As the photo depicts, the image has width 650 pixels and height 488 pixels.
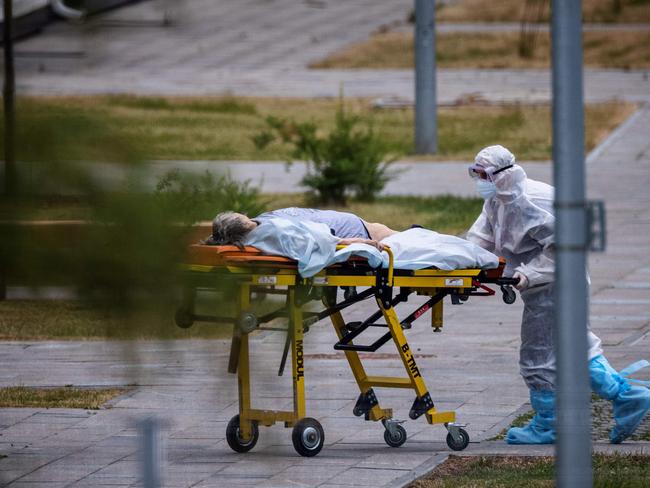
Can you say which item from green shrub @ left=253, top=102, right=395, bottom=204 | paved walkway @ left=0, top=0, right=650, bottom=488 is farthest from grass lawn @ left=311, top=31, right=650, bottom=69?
green shrub @ left=253, top=102, right=395, bottom=204

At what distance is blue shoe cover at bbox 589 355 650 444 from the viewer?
6469 millimetres

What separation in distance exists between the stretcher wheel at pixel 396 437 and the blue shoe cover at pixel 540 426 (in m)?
0.56

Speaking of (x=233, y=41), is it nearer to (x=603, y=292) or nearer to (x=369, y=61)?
(x=369, y=61)

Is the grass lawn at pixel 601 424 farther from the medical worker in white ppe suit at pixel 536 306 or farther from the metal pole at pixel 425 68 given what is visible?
the metal pole at pixel 425 68

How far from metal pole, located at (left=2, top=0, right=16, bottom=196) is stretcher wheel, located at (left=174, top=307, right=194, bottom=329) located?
0.27 metres

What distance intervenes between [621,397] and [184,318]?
5.19m

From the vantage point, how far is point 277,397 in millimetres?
1931

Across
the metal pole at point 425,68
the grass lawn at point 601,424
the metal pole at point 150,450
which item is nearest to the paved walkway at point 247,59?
the metal pole at point 150,450

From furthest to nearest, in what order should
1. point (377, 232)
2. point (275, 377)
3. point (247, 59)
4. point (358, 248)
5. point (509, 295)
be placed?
1. point (247, 59)
2. point (377, 232)
3. point (509, 295)
4. point (358, 248)
5. point (275, 377)

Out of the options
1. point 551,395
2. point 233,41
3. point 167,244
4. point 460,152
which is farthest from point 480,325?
point 233,41

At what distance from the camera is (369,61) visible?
37.4 metres

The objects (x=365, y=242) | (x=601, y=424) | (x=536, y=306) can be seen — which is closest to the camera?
(x=365, y=242)

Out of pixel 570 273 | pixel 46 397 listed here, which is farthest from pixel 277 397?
pixel 46 397

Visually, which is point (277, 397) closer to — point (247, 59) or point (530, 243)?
point (530, 243)
